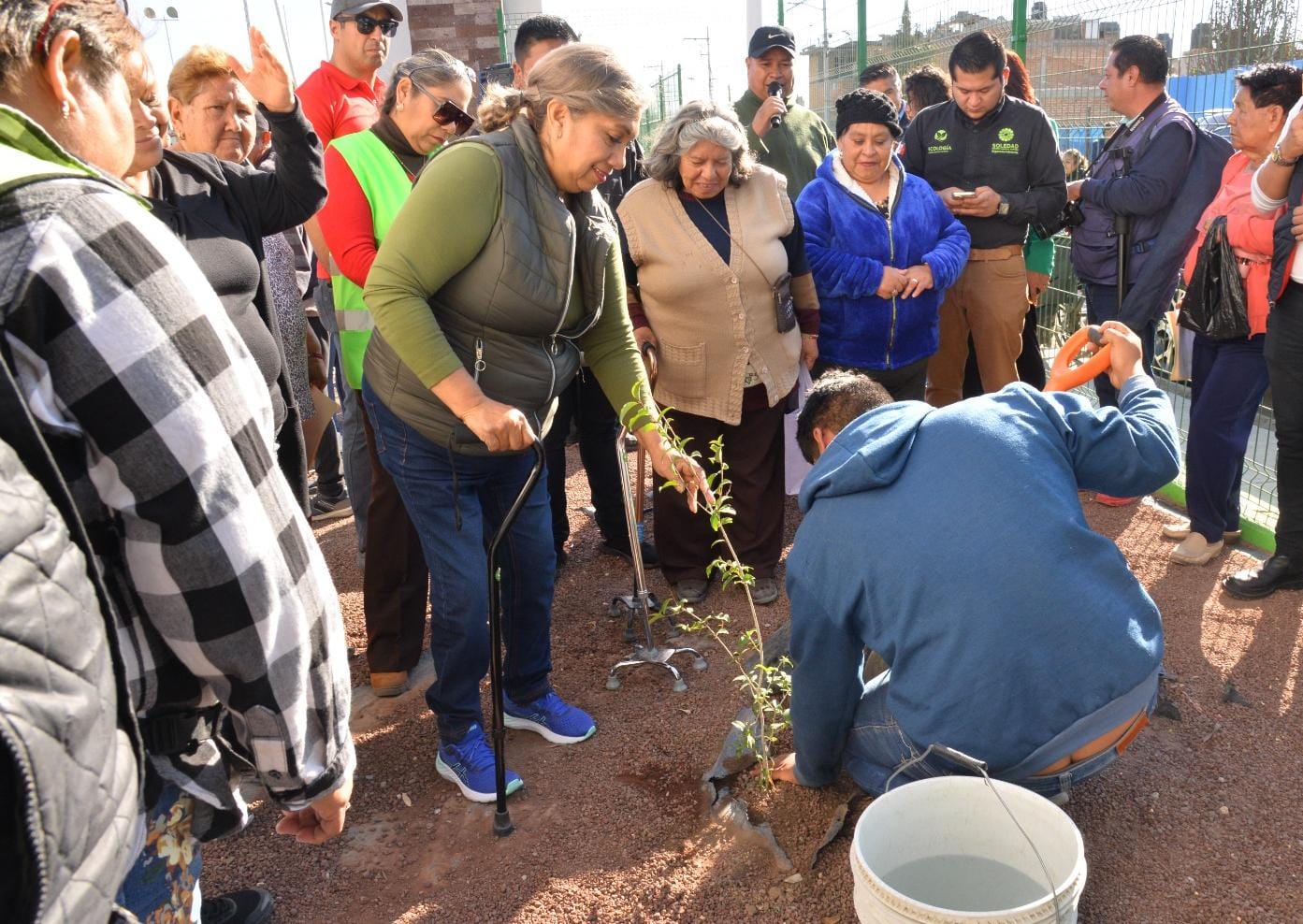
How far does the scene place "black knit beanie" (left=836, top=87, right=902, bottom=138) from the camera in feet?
14.5

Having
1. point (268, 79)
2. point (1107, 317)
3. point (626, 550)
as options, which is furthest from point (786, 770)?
point (1107, 317)

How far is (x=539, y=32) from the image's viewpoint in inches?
191

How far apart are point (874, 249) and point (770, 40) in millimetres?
2383

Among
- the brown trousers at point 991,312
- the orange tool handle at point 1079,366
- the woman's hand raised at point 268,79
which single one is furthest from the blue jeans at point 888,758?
the brown trousers at point 991,312

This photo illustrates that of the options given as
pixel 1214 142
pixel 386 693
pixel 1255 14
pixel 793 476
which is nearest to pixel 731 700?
pixel 386 693

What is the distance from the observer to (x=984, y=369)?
5340mm

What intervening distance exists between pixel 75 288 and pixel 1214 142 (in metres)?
5.00

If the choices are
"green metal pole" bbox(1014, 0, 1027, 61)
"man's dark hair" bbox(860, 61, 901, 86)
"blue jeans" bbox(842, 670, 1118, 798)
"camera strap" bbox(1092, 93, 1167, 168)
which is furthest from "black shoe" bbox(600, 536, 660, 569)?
"man's dark hair" bbox(860, 61, 901, 86)

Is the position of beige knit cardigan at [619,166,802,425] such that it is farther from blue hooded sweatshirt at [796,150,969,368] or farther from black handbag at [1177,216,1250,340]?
black handbag at [1177,216,1250,340]

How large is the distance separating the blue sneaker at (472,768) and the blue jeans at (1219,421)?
3.13 m

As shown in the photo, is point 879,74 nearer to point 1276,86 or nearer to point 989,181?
point 989,181

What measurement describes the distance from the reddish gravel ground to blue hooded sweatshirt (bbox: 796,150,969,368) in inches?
65.1

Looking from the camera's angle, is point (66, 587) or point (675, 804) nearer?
point (66, 587)

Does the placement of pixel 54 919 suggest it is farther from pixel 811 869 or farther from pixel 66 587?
pixel 811 869
